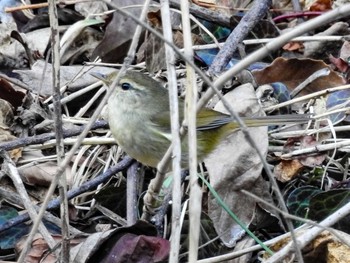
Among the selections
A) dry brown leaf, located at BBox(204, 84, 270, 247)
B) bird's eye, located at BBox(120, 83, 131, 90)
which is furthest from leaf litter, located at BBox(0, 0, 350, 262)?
bird's eye, located at BBox(120, 83, 131, 90)

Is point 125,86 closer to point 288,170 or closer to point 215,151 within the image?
point 215,151

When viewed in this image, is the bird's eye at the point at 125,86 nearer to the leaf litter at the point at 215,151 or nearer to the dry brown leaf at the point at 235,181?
the leaf litter at the point at 215,151

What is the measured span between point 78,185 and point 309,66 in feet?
4.91

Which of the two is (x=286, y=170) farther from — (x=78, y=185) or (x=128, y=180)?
(x=78, y=185)

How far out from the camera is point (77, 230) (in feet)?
12.8

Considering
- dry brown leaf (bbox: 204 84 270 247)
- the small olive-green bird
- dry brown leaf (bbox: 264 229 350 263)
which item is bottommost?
dry brown leaf (bbox: 264 229 350 263)

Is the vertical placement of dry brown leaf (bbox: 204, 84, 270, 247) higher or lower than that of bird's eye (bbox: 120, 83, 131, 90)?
lower

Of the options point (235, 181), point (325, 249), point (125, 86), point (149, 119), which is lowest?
point (325, 249)

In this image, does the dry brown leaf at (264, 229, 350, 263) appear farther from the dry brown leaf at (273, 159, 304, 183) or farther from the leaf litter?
the dry brown leaf at (273, 159, 304, 183)

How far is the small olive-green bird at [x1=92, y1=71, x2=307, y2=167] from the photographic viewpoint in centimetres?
414

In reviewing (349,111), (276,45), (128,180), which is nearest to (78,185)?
(128,180)

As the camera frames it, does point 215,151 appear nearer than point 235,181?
No

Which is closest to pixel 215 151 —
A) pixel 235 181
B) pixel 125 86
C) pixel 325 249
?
pixel 235 181

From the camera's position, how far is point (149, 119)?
438 cm
